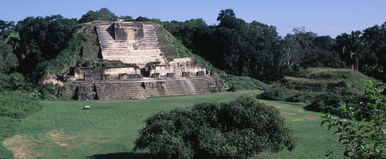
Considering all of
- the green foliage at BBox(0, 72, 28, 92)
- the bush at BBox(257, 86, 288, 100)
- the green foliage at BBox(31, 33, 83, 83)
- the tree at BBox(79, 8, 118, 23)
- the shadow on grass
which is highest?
the tree at BBox(79, 8, 118, 23)

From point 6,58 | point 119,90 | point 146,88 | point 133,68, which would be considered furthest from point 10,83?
point 6,58

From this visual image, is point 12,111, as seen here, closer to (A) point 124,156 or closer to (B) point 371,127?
(A) point 124,156

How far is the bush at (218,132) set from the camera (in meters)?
13.5

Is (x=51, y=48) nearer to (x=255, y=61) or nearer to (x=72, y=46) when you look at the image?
(x=72, y=46)

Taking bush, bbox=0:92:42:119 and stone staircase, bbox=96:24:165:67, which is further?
stone staircase, bbox=96:24:165:67

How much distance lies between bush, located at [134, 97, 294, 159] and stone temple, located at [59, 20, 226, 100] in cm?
2137

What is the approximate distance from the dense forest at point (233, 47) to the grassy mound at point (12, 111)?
16849mm

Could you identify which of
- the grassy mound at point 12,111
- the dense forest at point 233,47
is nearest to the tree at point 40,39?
the dense forest at point 233,47

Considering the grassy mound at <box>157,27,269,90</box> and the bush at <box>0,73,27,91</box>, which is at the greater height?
the grassy mound at <box>157,27,269,90</box>

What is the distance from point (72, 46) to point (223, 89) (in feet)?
50.7

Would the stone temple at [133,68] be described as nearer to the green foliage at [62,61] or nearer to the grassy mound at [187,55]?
the grassy mound at [187,55]

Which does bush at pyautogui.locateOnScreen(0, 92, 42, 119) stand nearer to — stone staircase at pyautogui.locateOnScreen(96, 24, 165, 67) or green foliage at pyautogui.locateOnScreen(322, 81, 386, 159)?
stone staircase at pyautogui.locateOnScreen(96, 24, 165, 67)

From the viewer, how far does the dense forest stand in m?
46.6

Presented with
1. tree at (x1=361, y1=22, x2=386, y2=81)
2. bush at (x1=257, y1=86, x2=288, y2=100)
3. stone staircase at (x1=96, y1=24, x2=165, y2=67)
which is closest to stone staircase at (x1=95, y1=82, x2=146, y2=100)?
stone staircase at (x1=96, y1=24, x2=165, y2=67)
